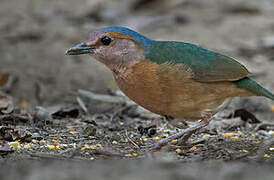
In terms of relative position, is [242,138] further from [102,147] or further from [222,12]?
[222,12]

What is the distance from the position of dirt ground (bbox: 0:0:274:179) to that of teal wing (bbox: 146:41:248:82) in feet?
2.19

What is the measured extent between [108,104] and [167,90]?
6.56 feet

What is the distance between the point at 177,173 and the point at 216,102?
2.11 m

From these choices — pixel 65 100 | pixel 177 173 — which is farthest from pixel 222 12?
pixel 177 173

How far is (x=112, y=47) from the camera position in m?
5.01

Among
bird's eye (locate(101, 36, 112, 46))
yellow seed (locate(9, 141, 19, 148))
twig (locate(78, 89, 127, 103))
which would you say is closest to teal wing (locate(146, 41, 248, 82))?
bird's eye (locate(101, 36, 112, 46))

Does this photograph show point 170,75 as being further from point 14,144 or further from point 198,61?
point 14,144

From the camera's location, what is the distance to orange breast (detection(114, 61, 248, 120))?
15.5ft

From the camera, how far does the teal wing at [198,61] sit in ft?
16.1

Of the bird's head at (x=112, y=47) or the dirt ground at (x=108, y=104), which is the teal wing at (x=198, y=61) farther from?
the dirt ground at (x=108, y=104)

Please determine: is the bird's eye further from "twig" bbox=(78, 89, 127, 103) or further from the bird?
"twig" bbox=(78, 89, 127, 103)

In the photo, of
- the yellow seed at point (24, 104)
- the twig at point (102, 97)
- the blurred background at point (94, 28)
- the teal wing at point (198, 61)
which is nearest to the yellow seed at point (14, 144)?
the teal wing at point (198, 61)

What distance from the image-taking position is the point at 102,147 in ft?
15.6

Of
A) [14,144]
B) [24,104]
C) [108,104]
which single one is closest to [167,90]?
[14,144]
